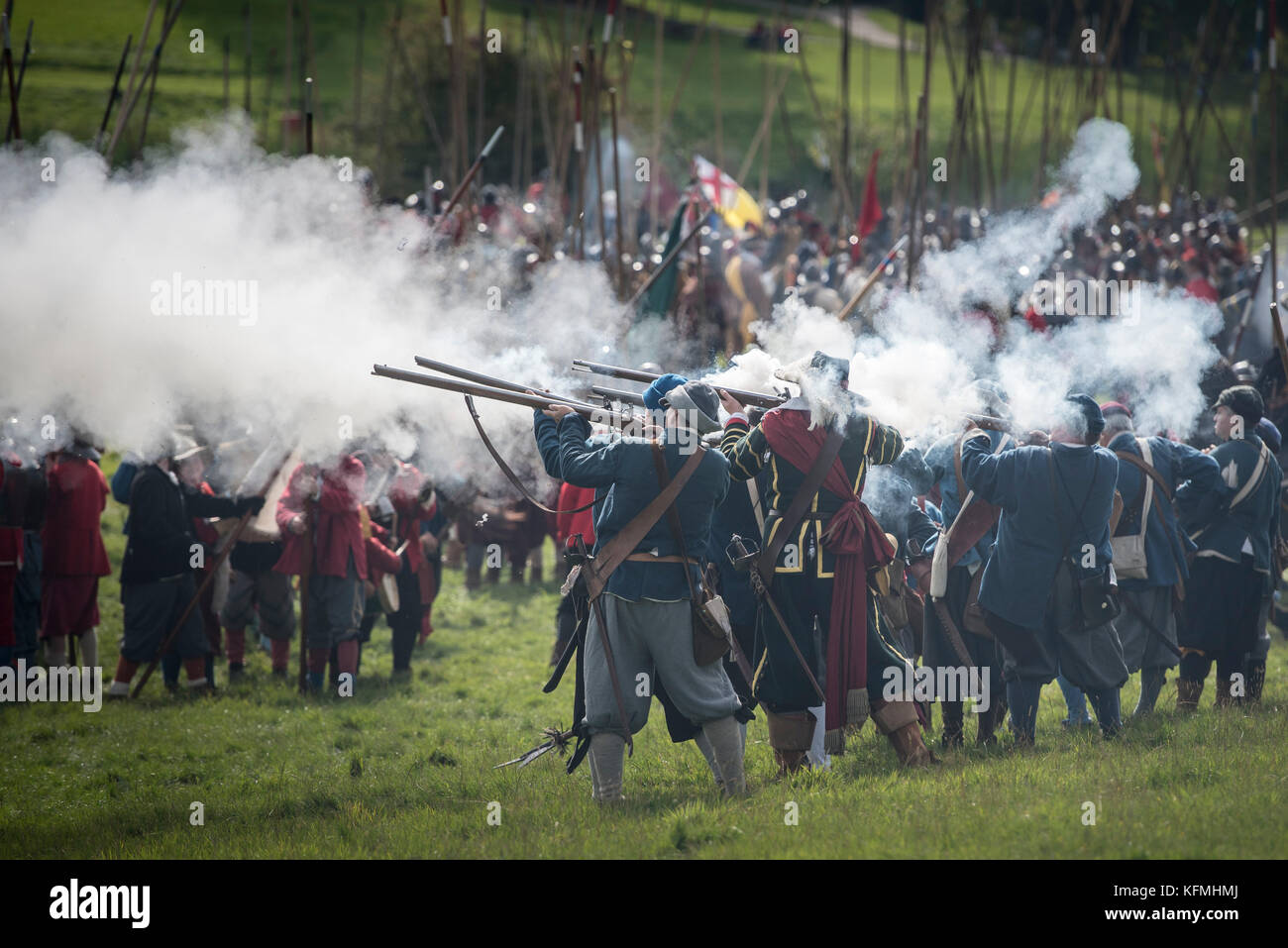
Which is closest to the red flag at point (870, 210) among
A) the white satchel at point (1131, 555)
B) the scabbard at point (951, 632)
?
the white satchel at point (1131, 555)

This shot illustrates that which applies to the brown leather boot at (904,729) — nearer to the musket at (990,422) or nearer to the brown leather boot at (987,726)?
the brown leather boot at (987,726)

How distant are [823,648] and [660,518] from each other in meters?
1.32

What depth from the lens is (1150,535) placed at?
27.1 ft

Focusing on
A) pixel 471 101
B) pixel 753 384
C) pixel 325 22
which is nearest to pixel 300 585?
pixel 753 384

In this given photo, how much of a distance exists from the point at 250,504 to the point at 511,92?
20553 millimetres

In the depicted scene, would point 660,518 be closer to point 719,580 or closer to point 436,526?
point 719,580

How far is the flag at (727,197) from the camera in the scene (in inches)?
760

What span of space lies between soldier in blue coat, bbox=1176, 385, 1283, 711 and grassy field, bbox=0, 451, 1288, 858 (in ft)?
1.13

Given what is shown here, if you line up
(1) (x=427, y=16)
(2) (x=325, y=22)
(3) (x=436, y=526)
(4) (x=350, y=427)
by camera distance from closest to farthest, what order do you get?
(4) (x=350, y=427), (3) (x=436, y=526), (1) (x=427, y=16), (2) (x=325, y=22)

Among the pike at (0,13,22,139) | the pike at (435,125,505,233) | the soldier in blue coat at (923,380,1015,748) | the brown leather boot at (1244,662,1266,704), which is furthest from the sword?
the pike at (0,13,22,139)

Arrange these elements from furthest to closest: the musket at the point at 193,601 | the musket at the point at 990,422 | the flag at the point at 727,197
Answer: the flag at the point at 727,197 < the musket at the point at 193,601 < the musket at the point at 990,422

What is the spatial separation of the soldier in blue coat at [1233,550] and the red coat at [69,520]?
7.51 m

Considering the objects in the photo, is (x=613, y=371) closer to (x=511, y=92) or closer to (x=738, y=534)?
(x=738, y=534)
